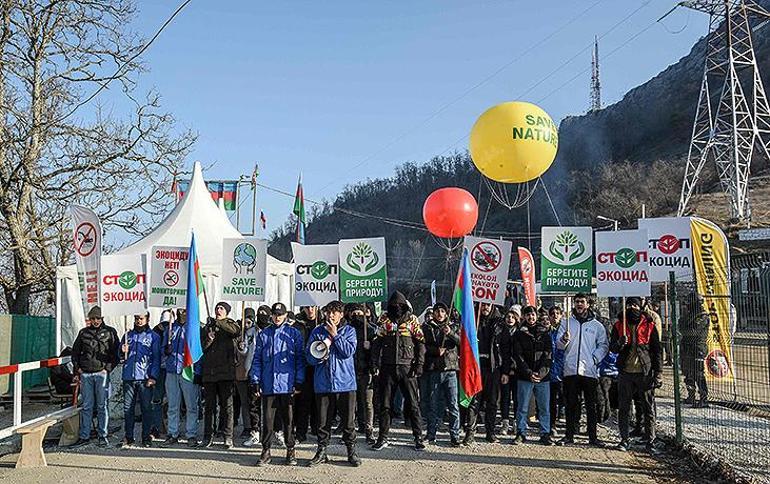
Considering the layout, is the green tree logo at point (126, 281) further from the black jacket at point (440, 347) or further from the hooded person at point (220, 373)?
the black jacket at point (440, 347)

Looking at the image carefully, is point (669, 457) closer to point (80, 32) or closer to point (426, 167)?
point (80, 32)

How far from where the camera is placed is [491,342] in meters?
10.6

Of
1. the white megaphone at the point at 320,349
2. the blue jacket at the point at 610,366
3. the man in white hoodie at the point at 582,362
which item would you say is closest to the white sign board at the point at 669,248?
the man in white hoodie at the point at 582,362

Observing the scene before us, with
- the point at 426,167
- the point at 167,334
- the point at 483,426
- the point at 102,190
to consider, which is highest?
the point at 426,167

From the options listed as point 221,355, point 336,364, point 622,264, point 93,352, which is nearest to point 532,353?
point 622,264

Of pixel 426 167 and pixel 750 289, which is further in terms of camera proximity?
pixel 426 167

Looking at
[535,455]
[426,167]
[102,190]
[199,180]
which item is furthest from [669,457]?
[426,167]

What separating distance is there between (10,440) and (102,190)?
326 inches

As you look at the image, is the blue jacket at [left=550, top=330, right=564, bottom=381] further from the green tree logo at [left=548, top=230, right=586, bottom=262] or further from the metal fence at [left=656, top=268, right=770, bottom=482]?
the metal fence at [left=656, top=268, right=770, bottom=482]

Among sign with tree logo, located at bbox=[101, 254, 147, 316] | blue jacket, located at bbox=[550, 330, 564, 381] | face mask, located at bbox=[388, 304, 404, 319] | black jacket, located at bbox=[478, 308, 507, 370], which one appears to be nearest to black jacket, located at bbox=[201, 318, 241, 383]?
sign with tree logo, located at bbox=[101, 254, 147, 316]

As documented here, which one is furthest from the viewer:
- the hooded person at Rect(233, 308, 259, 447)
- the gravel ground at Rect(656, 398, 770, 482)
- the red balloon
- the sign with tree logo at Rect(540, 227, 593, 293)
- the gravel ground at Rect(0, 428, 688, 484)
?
the red balloon

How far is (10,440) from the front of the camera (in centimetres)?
1088

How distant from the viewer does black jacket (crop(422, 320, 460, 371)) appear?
10.1m

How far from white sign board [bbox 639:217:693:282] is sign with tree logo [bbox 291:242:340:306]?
4.82 meters
